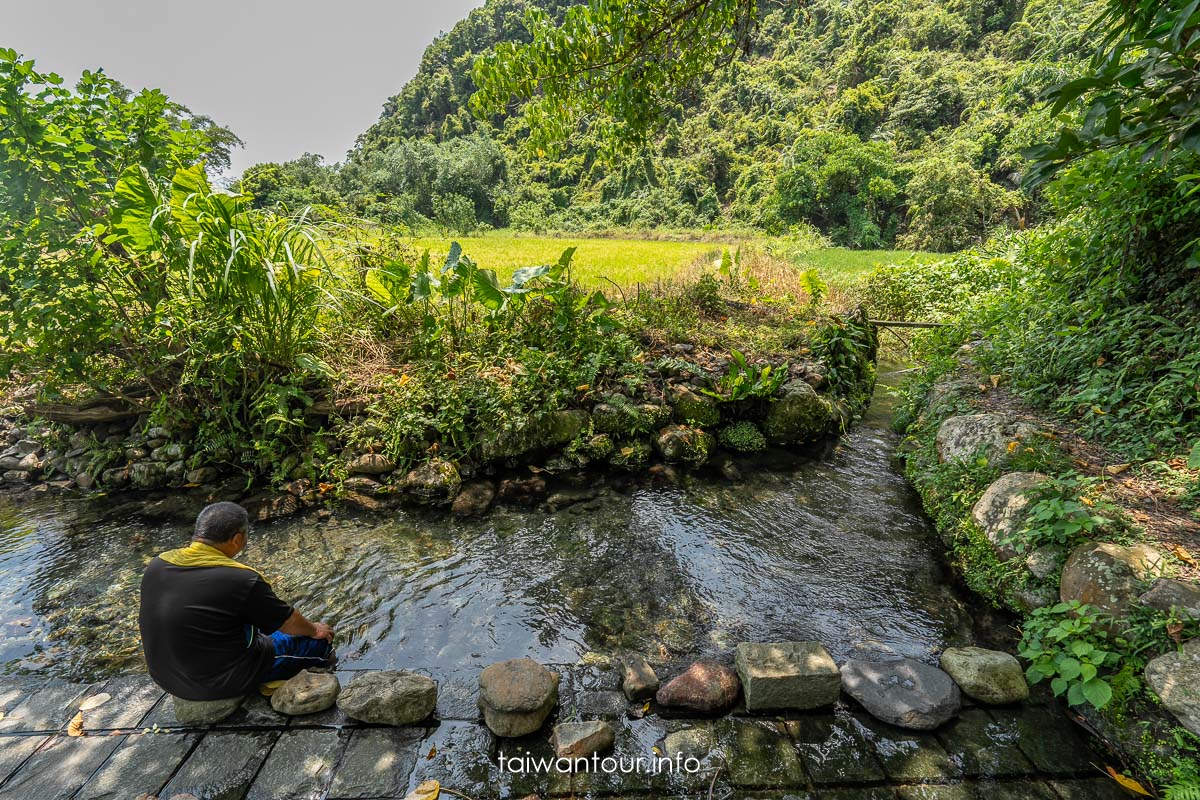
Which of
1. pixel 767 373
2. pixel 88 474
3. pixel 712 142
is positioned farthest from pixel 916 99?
pixel 88 474

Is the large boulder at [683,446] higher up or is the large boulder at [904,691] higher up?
the large boulder at [683,446]

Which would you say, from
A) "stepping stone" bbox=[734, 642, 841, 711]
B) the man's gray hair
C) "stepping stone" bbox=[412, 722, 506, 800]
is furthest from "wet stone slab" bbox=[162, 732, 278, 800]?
"stepping stone" bbox=[734, 642, 841, 711]

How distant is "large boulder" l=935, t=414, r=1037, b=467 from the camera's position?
4.16 metres

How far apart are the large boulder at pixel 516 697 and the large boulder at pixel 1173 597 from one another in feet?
10.2

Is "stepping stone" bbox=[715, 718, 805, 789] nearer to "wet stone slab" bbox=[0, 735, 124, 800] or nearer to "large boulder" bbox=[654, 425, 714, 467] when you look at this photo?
"wet stone slab" bbox=[0, 735, 124, 800]

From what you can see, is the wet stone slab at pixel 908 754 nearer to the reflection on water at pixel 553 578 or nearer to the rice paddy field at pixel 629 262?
the reflection on water at pixel 553 578

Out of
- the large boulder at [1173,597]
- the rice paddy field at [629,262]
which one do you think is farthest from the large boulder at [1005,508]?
the rice paddy field at [629,262]

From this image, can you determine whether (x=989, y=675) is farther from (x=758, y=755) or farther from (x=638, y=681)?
(x=638, y=681)

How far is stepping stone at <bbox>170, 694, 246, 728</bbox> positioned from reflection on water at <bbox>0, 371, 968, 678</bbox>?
688mm

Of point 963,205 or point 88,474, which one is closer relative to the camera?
point 88,474

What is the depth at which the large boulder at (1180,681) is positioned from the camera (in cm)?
213

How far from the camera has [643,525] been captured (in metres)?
4.82

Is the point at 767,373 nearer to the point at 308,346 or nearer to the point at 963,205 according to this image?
the point at 308,346

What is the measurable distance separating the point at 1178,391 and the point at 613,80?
5.06m
